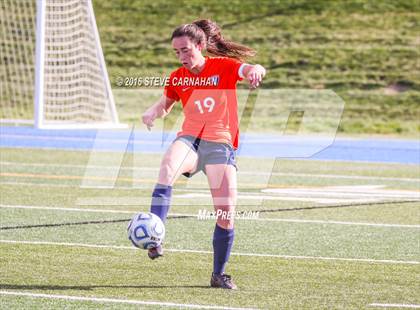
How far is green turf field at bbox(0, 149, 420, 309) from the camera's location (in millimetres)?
6797

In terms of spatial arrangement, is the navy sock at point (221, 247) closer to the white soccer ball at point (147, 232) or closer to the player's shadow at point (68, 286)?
the player's shadow at point (68, 286)

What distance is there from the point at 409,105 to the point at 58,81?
1114 cm

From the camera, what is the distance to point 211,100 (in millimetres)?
7398

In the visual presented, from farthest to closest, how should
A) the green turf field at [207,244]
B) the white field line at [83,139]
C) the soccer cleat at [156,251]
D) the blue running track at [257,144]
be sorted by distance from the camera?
the white field line at [83,139], the blue running track at [257,144], the soccer cleat at [156,251], the green turf field at [207,244]

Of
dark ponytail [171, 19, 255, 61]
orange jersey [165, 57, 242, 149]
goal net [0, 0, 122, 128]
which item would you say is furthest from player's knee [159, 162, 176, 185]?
goal net [0, 0, 122, 128]

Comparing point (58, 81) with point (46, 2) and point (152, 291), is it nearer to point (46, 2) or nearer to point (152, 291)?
point (46, 2)

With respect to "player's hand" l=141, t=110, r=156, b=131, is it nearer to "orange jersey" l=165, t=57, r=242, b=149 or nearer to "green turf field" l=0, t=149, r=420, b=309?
"orange jersey" l=165, t=57, r=242, b=149

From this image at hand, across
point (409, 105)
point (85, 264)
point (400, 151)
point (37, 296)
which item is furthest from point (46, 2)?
point (37, 296)

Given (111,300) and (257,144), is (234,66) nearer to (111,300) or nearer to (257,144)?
(111,300)

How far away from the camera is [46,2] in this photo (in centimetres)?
2128

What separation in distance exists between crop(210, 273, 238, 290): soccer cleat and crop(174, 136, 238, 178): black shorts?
0.80 m

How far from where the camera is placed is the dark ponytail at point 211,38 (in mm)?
7309

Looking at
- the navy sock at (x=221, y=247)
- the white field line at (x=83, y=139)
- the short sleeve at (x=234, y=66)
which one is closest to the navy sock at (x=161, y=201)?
the navy sock at (x=221, y=247)

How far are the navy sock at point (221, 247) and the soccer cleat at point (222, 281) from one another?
83mm
